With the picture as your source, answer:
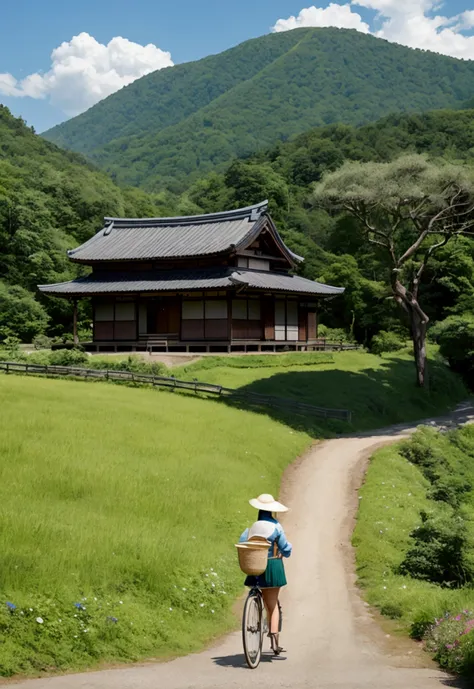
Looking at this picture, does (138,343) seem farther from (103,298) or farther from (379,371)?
(379,371)

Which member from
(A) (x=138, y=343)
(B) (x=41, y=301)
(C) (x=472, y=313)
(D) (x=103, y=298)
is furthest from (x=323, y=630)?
(B) (x=41, y=301)

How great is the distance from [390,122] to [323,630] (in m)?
129

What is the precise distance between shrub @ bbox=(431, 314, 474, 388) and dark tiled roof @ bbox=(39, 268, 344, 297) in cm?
833

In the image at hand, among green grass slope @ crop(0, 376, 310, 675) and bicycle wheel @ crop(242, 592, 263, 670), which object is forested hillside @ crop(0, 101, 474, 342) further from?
bicycle wheel @ crop(242, 592, 263, 670)

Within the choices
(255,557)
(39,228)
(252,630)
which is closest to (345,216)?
(39,228)

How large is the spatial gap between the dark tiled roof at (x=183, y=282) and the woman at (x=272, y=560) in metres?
31.9

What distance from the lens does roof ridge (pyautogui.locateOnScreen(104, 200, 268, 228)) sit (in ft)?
164

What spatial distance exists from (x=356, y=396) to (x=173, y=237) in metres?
21.0

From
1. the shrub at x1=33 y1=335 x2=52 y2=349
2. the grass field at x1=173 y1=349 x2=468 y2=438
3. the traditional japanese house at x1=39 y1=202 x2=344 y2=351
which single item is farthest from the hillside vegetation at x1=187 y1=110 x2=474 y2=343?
the shrub at x1=33 y1=335 x2=52 y2=349

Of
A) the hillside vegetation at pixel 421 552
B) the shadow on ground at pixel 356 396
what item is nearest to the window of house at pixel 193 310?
the shadow on ground at pixel 356 396

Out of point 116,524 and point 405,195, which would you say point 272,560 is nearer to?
point 116,524

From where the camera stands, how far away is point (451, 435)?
30484mm

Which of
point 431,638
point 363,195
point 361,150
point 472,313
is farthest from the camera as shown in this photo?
point 361,150

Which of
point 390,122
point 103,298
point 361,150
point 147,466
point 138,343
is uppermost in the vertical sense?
point 390,122
